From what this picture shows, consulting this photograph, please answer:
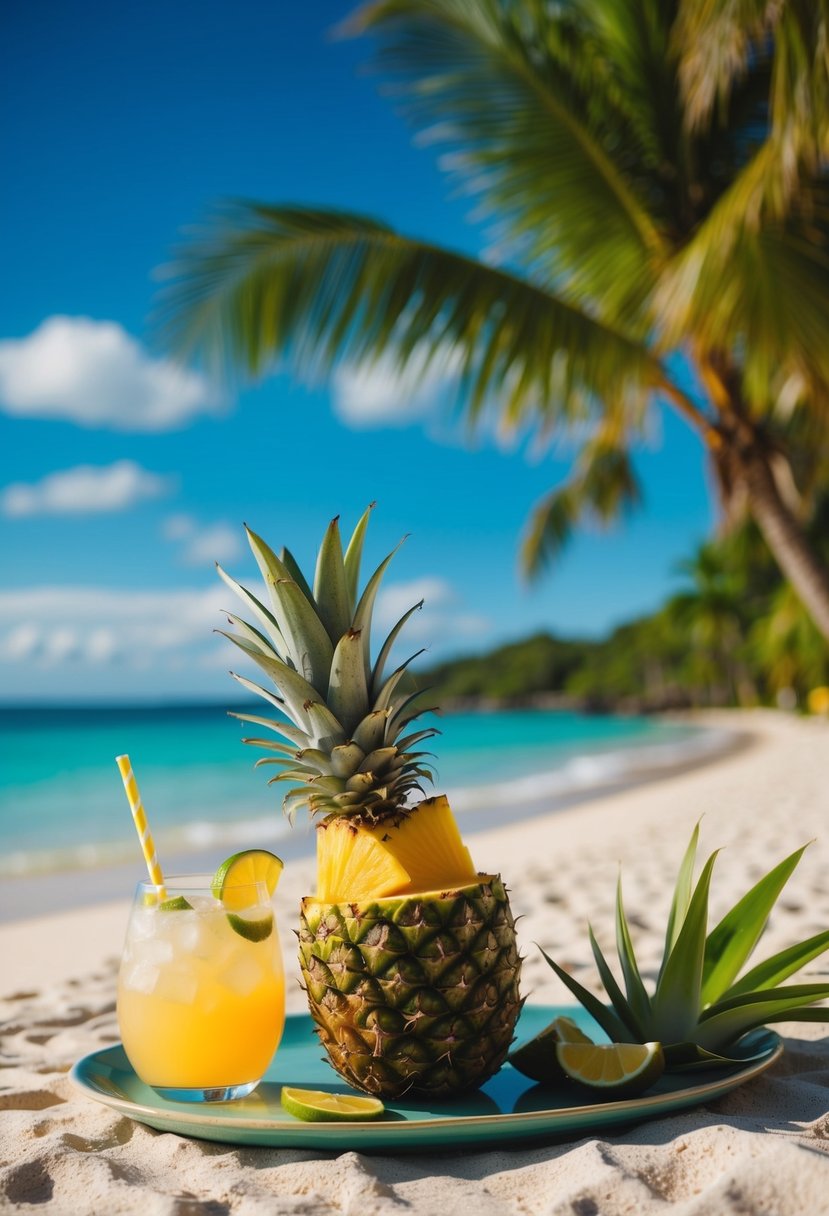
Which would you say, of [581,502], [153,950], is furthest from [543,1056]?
[581,502]

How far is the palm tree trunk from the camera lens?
5176 millimetres

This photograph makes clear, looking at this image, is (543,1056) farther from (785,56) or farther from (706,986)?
(785,56)

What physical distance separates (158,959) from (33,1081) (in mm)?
737

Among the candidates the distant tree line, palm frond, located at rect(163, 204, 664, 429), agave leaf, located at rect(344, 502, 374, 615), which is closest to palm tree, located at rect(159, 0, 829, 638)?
palm frond, located at rect(163, 204, 664, 429)

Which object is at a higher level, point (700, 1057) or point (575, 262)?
point (575, 262)

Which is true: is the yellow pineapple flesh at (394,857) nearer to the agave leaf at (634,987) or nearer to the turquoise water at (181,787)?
the agave leaf at (634,987)

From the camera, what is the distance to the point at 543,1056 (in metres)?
1.86

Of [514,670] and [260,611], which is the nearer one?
[260,611]

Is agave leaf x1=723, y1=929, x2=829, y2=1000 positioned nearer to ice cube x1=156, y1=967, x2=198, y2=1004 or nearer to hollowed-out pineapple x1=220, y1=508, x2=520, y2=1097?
hollowed-out pineapple x1=220, y1=508, x2=520, y2=1097

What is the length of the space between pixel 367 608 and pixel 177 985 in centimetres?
79

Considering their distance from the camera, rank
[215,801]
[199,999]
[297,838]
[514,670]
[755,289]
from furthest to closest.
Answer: [514,670], [215,801], [297,838], [755,289], [199,999]

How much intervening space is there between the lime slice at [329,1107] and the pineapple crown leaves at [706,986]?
43cm

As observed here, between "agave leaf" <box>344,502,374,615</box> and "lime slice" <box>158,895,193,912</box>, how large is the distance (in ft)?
2.05

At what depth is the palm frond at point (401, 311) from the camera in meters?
5.02
